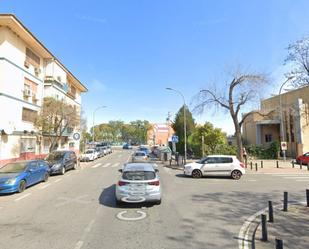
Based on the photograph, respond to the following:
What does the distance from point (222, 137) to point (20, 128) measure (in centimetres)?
2237

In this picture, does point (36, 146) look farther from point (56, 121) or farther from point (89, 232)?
point (89, 232)

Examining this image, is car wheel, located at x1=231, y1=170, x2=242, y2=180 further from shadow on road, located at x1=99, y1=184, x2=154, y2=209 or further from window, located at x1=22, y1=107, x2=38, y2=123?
window, located at x1=22, y1=107, x2=38, y2=123

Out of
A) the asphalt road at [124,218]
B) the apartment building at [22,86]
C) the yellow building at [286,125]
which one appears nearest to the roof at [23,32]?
the apartment building at [22,86]

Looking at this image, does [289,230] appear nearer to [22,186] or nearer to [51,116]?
A: [22,186]

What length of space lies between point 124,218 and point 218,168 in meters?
10.9

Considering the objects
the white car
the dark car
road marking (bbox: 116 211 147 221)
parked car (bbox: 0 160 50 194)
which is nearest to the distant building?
the dark car

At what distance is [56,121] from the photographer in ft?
83.4

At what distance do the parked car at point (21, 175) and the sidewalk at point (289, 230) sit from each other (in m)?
10.4

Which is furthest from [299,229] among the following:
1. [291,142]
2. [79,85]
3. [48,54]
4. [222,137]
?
[79,85]

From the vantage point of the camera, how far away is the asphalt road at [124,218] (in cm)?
607

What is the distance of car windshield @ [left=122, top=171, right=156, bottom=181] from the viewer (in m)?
9.34

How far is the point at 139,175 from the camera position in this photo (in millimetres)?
9398

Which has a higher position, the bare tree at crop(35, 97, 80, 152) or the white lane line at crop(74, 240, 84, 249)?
the bare tree at crop(35, 97, 80, 152)

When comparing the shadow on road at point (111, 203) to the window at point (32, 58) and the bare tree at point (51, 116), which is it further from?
the window at point (32, 58)
